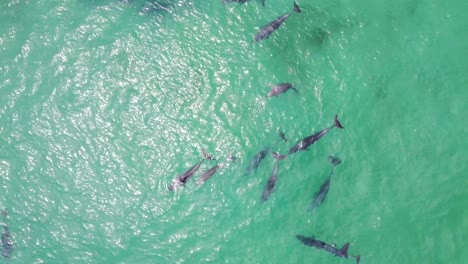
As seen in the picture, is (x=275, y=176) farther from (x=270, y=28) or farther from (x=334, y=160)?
(x=270, y=28)

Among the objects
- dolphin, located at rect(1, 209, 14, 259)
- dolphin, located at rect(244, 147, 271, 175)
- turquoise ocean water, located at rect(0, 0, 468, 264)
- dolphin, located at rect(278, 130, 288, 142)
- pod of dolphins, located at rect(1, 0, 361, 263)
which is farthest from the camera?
dolphin, located at rect(278, 130, 288, 142)

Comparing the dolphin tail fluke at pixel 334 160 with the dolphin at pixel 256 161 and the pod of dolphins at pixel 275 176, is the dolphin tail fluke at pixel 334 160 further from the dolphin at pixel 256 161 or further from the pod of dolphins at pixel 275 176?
the dolphin at pixel 256 161

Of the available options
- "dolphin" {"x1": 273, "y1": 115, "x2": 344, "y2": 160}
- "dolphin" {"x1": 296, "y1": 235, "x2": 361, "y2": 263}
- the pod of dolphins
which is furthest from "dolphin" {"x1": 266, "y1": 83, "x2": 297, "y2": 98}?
"dolphin" {"x1": 296, "y1": 235, "x2": 361, "y2": 263}

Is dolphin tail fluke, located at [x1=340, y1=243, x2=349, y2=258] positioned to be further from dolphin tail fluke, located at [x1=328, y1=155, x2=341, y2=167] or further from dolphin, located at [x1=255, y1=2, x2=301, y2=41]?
dolphin, located at [x1=255, y1=2, x2=301, y2=41]

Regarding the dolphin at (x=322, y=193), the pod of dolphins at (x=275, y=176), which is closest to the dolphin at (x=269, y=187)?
the pod of dolphins at (x=275, y=176)

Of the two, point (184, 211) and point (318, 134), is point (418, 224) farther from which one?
point (184, 211)

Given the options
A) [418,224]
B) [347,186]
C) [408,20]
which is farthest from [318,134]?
[408,20]
